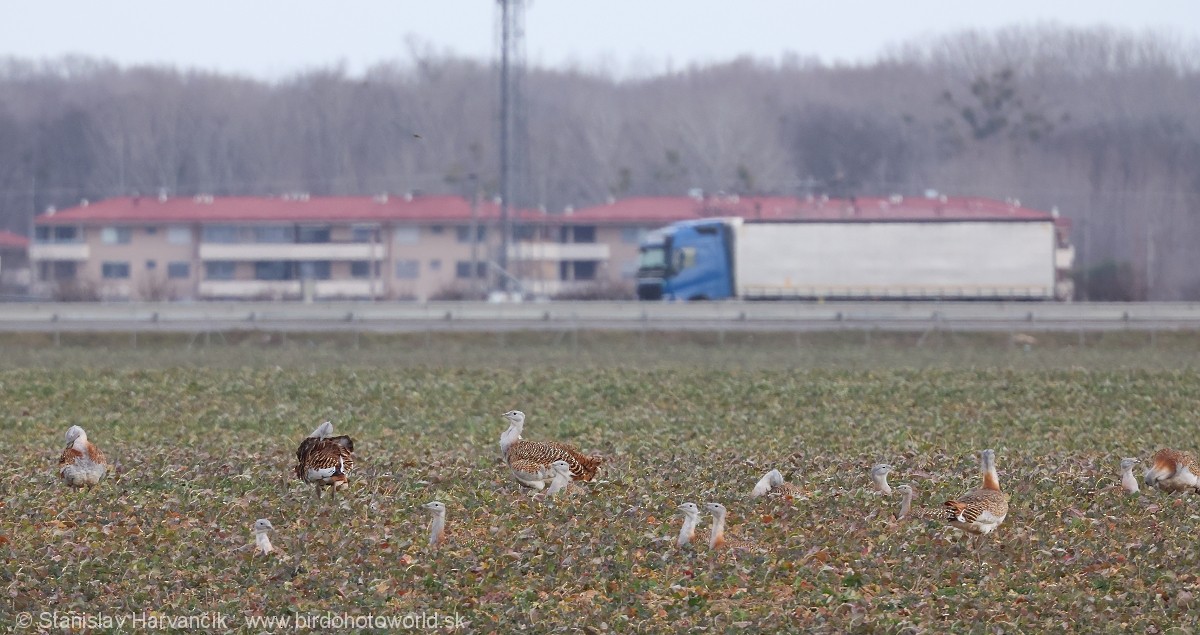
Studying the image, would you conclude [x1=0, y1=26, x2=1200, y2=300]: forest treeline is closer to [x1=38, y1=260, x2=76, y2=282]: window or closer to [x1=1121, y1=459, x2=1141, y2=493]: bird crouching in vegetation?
[x1=38, y1=260, x2=76, y2=282]: window

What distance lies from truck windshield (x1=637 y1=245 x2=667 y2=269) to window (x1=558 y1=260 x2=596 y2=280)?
3470 cm

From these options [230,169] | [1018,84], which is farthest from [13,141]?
[1018,84]

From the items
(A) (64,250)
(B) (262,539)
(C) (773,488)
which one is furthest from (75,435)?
(A) (64,250)

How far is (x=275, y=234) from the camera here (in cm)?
9825

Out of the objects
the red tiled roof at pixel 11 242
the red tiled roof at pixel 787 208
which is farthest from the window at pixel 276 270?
the red tiled roof at pixel 11 242

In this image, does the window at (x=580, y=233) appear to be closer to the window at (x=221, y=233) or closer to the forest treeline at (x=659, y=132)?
the forest treeline at (x=659, y=132)

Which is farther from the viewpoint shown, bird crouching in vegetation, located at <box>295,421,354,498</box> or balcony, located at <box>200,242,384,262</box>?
balcony, located at <box>200,242,384,262</box>

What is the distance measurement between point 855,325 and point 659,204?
169 feet

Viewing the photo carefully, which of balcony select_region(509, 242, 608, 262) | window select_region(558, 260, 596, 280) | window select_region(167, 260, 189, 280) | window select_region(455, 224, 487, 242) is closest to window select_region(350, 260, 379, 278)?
window select_region(455, 224, 487, 242)

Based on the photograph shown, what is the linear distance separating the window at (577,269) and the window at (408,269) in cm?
908

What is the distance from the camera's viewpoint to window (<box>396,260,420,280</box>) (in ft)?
320

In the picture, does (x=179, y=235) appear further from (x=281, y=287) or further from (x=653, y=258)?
(x=653, y=258)

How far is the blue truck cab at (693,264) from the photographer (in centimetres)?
6275

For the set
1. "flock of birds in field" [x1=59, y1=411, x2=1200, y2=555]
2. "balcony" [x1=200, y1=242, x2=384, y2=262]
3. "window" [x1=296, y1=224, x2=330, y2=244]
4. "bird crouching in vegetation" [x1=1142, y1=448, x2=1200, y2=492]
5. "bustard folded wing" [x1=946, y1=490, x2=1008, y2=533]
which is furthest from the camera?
"window" [x1=296, y1=224, x2=330, y2=244]
